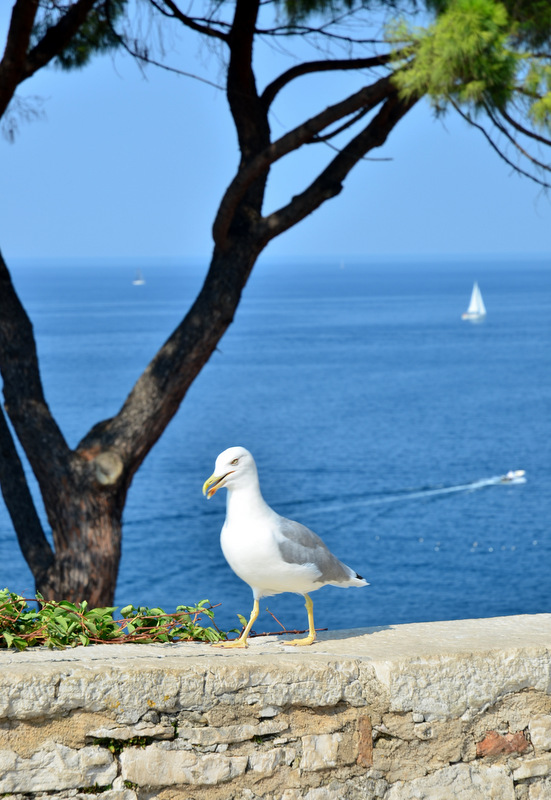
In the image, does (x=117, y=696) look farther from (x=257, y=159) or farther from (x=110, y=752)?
(x=257, y=159)

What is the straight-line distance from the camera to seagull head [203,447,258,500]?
101 inches

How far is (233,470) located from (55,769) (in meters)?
0.90

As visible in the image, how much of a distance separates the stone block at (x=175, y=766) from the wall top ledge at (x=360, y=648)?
22cm

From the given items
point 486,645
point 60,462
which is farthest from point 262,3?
point 486,645

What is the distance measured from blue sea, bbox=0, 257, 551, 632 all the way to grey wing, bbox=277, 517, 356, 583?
985 centimetres

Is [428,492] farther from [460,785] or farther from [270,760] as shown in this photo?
[270,760]

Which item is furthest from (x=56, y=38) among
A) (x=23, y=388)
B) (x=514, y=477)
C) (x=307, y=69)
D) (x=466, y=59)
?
(x=514, y=477)

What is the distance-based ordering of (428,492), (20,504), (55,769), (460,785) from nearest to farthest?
(55,769) → (460,785) → (20,504) → (428,492)

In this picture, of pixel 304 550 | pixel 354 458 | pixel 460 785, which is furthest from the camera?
pixel 354 458

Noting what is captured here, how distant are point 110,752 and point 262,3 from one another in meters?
4.96

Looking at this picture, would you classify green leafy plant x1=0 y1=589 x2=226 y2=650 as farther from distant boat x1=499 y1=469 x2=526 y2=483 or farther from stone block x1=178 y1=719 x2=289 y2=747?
distant boat x1=499 y1=469 x2=526 y2=483

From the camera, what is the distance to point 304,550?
257 cm

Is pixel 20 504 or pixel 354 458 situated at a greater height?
pixel 20 504

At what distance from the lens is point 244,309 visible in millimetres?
86375
